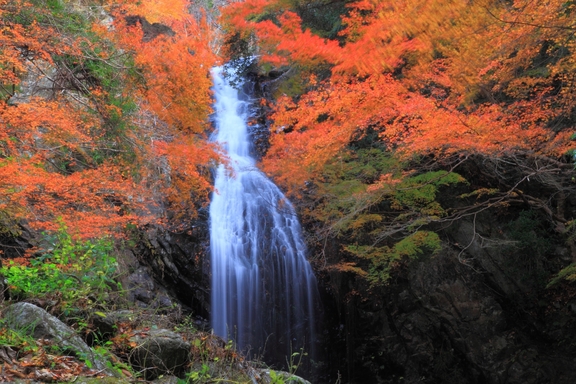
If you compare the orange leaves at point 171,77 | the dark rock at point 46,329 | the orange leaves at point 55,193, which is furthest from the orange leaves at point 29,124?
the dark rock at point 46,329

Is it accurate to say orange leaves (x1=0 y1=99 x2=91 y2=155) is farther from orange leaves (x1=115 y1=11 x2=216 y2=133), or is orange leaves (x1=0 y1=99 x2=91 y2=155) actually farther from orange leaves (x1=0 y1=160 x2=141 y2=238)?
orange leaves (x1=115 y1=11 x2=216 y2=133)

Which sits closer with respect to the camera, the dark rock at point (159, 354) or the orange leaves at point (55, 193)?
the dark rock at point (159, 354)

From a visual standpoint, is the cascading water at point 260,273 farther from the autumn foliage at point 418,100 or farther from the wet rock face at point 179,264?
the autumn foliage at point 418,100

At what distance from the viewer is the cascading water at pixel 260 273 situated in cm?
1189

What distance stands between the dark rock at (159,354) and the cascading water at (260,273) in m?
7.35

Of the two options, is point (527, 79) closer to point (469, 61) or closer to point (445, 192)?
point (469, 61)

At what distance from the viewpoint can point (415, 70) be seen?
9.11m

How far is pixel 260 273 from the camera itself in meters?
12.3

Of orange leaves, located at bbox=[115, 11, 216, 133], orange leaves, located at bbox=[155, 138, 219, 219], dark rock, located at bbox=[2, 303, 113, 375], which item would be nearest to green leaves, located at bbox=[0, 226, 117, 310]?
dark rock, located at bbox=[2, 303, 113, 375]

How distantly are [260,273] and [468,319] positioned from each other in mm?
5614

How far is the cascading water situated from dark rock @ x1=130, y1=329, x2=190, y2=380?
735cm

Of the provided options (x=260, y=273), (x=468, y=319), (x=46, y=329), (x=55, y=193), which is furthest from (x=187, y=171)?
(x=46, y=329)

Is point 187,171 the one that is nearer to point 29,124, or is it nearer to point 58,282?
point 29,124

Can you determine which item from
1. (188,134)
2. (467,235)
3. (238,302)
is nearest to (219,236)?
(238,302)
